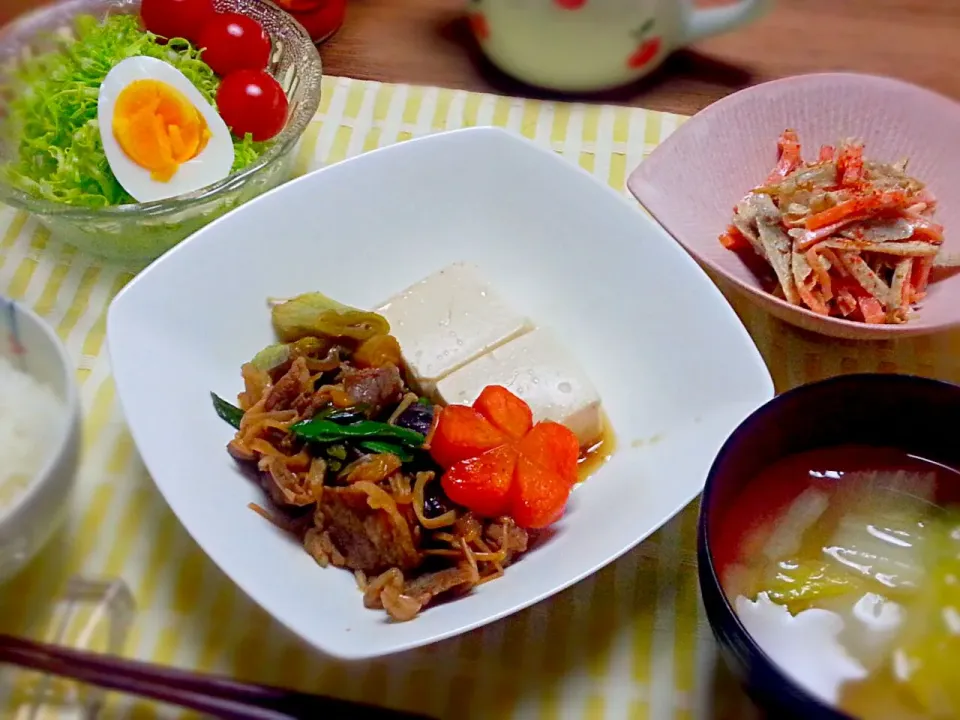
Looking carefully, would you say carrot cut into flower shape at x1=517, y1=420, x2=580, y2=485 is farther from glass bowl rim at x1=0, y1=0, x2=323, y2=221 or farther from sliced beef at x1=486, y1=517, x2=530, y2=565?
glass bowl rim at x1=0, y1=0, x2=323, y2=221

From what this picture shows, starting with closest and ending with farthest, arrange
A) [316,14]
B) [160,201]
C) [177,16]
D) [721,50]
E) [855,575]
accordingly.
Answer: [855,575] → [160,201] → [177,16] → [316,14] → [721,50]

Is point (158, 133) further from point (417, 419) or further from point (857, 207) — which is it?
point (857, 207)

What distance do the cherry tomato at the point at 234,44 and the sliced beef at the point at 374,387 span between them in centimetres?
81

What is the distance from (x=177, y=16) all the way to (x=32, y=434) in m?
1.01

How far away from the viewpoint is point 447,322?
4.44ft

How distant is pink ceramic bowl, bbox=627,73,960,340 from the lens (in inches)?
54.0

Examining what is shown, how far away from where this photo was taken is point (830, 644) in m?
0.88

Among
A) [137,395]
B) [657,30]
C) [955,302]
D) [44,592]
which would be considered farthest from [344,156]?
[955,302]

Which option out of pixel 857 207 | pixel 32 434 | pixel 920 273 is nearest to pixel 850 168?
pixel 857 207

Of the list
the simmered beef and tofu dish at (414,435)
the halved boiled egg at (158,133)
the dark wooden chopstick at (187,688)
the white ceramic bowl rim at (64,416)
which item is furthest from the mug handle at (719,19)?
the dark wooden chopstick at (187,688)

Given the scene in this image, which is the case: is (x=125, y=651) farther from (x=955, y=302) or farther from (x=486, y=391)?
(x=955, y=302)

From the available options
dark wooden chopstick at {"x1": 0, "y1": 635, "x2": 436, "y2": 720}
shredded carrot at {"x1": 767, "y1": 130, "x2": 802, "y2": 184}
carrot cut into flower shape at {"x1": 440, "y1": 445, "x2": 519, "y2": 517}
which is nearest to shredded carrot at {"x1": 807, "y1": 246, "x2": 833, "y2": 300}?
shredded carrot at {"x1": 767, "y1": 130, "x2": 802, "y2": 184}

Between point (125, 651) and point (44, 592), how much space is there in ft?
0.46

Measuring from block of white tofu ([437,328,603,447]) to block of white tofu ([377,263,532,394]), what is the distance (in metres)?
0.02
